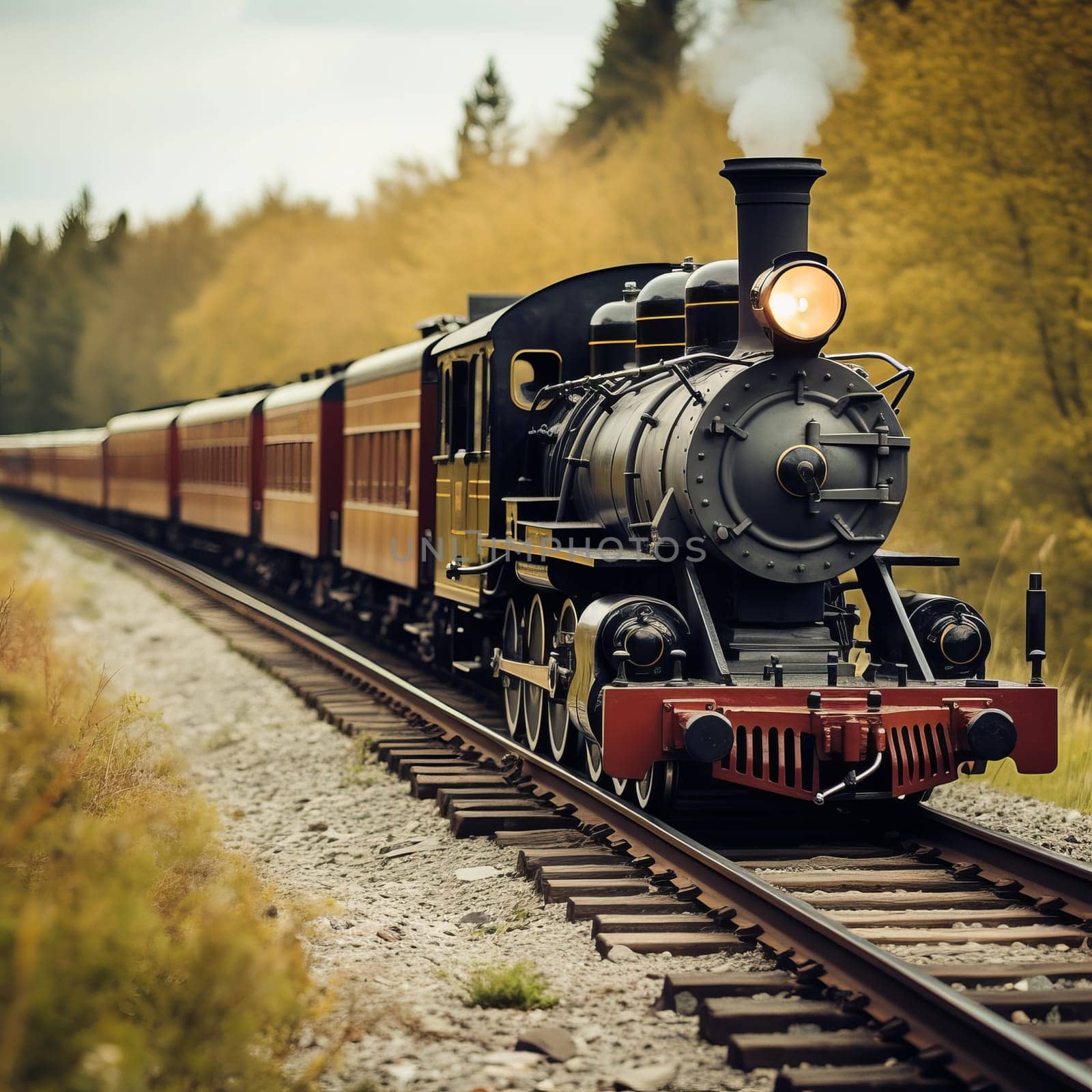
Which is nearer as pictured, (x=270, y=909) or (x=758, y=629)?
(x=270, y=909)

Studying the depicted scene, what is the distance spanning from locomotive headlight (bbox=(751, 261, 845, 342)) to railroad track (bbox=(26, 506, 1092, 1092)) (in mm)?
2459

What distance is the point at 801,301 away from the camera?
753 cm

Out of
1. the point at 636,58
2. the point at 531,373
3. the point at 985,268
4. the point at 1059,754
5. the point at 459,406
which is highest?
the point at 636,58

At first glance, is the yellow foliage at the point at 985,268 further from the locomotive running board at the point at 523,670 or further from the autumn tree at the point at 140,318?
the autumn tree at the point at 140,318

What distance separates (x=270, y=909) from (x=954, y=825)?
3.19m

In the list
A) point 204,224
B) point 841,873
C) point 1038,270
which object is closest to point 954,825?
point 841,873

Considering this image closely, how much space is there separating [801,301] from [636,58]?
163 ft

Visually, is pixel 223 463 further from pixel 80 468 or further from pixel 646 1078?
pixel 646 1078

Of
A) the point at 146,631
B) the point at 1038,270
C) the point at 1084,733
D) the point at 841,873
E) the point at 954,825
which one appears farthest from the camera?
the point at 1038,270

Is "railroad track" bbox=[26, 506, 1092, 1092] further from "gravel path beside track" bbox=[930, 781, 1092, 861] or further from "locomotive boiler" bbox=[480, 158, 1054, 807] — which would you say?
"gravel path beside track" bbox=[930, 781, 1092, 861]

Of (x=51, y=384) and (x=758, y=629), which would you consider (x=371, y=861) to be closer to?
(x=758, y=629)

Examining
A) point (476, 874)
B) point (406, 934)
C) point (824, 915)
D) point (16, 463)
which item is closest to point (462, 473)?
point (476, 874)

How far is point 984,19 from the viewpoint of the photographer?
20.5 m

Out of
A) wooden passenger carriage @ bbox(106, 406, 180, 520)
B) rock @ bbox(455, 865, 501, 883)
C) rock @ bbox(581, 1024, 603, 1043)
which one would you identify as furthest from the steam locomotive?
wooden passenger carriage @ bbox(106, 406, 180, 520)
